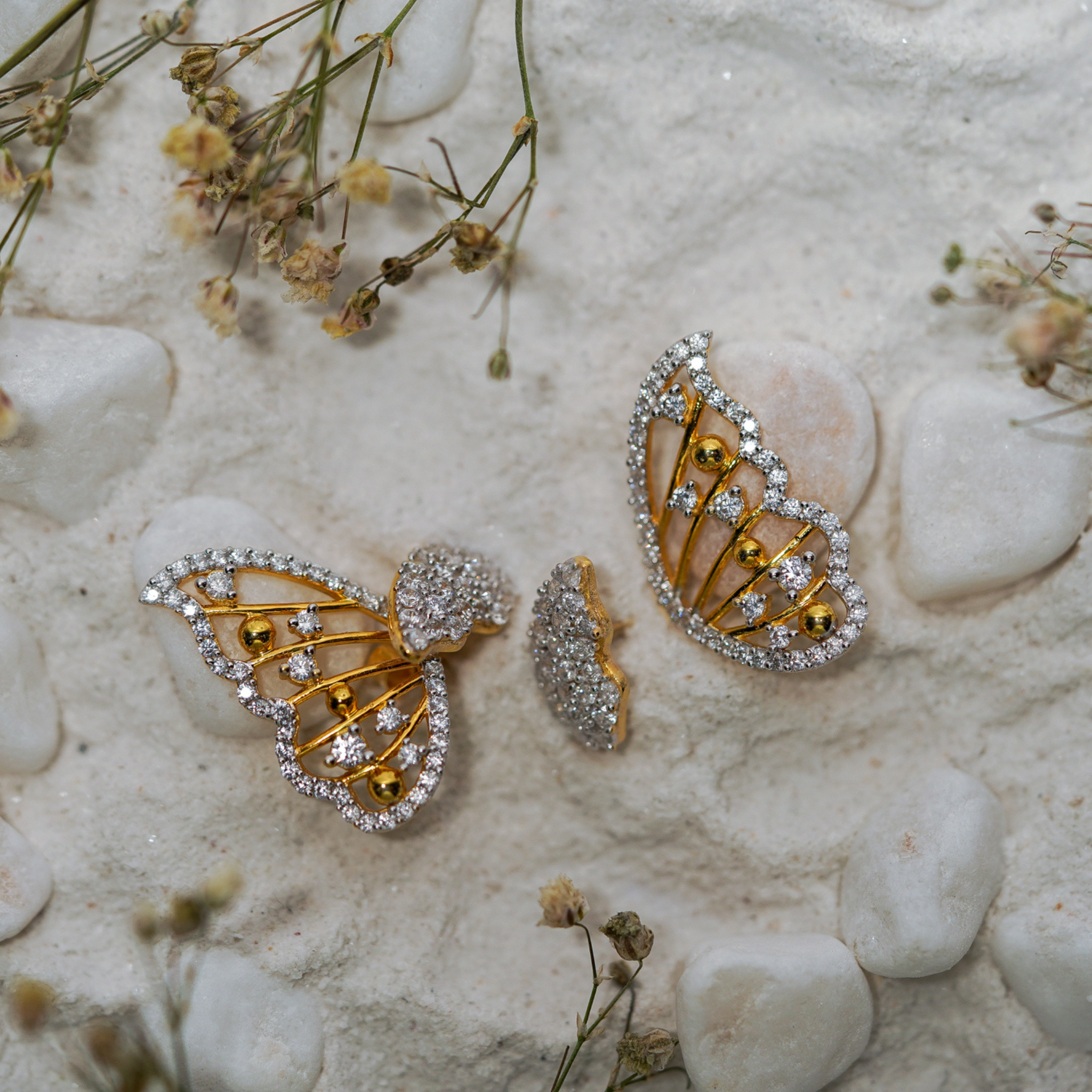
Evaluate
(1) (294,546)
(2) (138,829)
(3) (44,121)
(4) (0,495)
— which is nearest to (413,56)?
(3) (44,121)

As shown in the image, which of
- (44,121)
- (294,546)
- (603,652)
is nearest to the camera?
(44,121)

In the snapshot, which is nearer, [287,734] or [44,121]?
[44,121]

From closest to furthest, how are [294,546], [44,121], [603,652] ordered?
1. [44,121]
2. [603,652]
3. [294,546]

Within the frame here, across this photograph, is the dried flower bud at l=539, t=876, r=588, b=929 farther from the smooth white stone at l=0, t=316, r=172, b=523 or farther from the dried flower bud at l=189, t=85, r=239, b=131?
the dried flower bud at l=189, t=85, r=239, b=131

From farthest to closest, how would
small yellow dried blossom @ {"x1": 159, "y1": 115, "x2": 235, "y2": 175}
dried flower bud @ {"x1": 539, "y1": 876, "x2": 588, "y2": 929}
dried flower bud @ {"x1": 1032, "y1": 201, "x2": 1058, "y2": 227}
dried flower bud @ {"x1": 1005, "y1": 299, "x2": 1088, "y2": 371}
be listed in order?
dried flower bud @ {"x1": 1032, "y1": 201, "x2": 1058, "y2": 227}, dried flower bud @ {"x1": 539, "y1": 876, "x2": 588, "y2": 929}, small yellow dried blossom @ {"x1": 159, "y1": 115, "x2": 235, "y2": 175}, dried flower bud @ {"x1": 1005, "y1": 299, "x2": 1088, "y2": 371}

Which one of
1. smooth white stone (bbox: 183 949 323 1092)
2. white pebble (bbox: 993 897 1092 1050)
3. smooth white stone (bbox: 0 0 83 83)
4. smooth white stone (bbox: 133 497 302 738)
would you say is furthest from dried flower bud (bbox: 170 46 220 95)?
white pebble (bbox: 993 897 1092 1050)

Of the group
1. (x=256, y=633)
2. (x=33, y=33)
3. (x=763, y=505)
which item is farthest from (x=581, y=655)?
(x=33, y=33)

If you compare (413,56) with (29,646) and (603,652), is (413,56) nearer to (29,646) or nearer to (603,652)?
(603,652)
